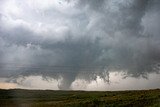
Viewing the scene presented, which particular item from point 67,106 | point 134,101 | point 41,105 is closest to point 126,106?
point 134,101

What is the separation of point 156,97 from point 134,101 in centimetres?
962

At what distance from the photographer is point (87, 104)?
133 metres

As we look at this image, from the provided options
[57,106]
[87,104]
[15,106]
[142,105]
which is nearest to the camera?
[142,105]

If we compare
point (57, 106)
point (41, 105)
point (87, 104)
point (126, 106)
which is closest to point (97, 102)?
point (87, 104)

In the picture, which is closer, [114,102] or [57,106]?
[114,102]

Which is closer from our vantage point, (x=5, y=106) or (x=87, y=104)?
(x=87, y=104)

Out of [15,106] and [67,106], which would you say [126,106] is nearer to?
[67,106]

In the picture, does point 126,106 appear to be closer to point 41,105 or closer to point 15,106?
point 41,105

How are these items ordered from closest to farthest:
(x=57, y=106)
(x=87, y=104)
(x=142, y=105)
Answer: (x=142, y=105) → (x=87, y=104) → (x=57, y=106)

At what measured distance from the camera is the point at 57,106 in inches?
5837

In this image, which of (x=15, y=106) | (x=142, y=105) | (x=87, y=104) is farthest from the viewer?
(x=15, y=106)

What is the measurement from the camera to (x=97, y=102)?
135m

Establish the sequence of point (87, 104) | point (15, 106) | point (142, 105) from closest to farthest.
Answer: point (142, 105), point (87, 104), point (15, 106)

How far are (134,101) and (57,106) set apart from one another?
37.3 metres
